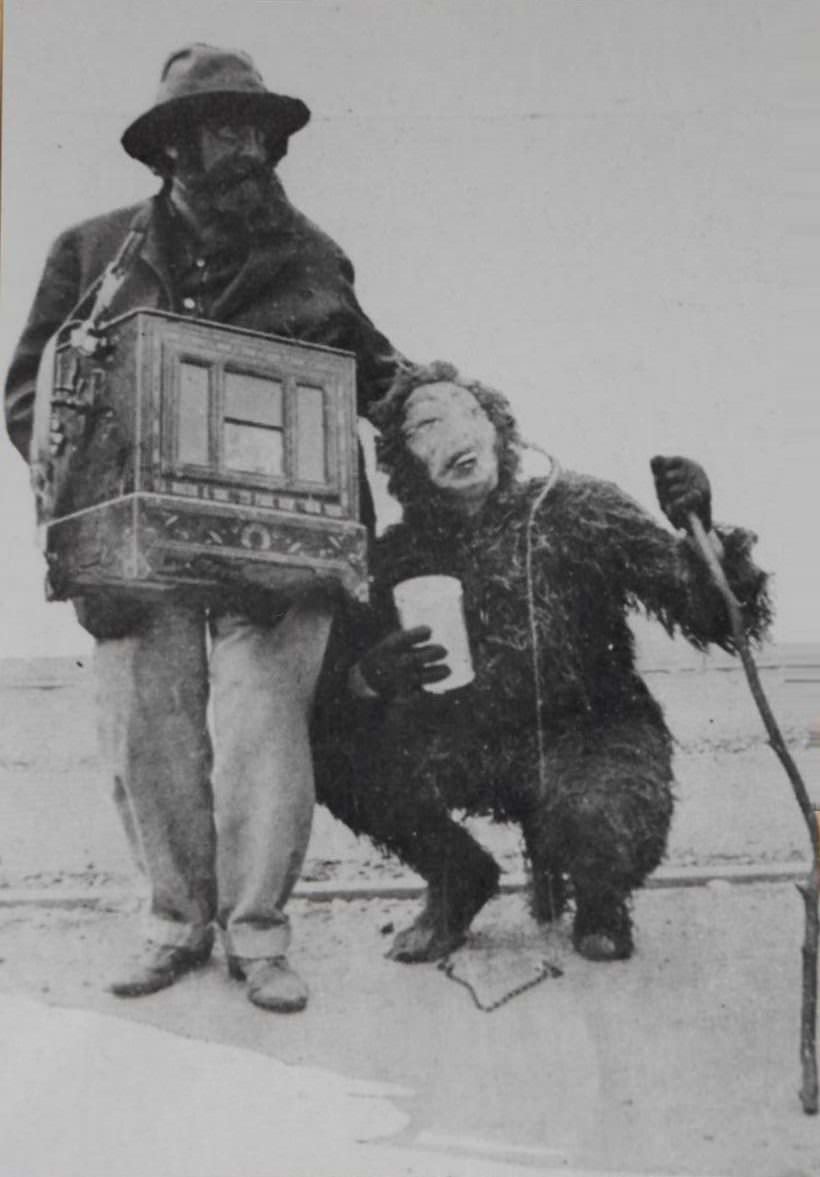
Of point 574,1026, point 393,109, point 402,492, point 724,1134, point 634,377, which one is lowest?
point 724,1134

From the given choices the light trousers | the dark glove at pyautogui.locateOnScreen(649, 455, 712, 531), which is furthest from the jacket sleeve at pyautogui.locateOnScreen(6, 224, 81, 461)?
the dark glove at pyautogui.locateOnScreen(649, 455, 712, 531)

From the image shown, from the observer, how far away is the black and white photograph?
5.82 feet

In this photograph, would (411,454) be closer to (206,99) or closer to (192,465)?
(192,465)

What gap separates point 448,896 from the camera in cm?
189

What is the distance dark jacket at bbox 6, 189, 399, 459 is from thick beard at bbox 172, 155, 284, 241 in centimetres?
3

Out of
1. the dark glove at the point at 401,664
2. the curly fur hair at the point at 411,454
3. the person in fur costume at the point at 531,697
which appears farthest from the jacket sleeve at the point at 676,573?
the dark glove at the point at 401,664

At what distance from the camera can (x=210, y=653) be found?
1863mm

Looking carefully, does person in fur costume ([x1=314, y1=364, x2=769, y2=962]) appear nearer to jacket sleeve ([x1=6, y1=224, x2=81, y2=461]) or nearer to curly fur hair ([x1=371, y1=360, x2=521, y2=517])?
curly fur hair ([x1=371, y1=360, x2=521, y2=517])

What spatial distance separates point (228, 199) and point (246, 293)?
0.14 meters

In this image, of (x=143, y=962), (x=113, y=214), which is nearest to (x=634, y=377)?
(x=113, y=214)

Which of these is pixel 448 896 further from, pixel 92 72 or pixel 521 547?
pixel 92 72

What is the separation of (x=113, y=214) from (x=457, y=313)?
1.58ft

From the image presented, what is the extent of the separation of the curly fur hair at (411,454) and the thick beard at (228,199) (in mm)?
293

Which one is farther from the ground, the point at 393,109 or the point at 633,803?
the point at 393,109
